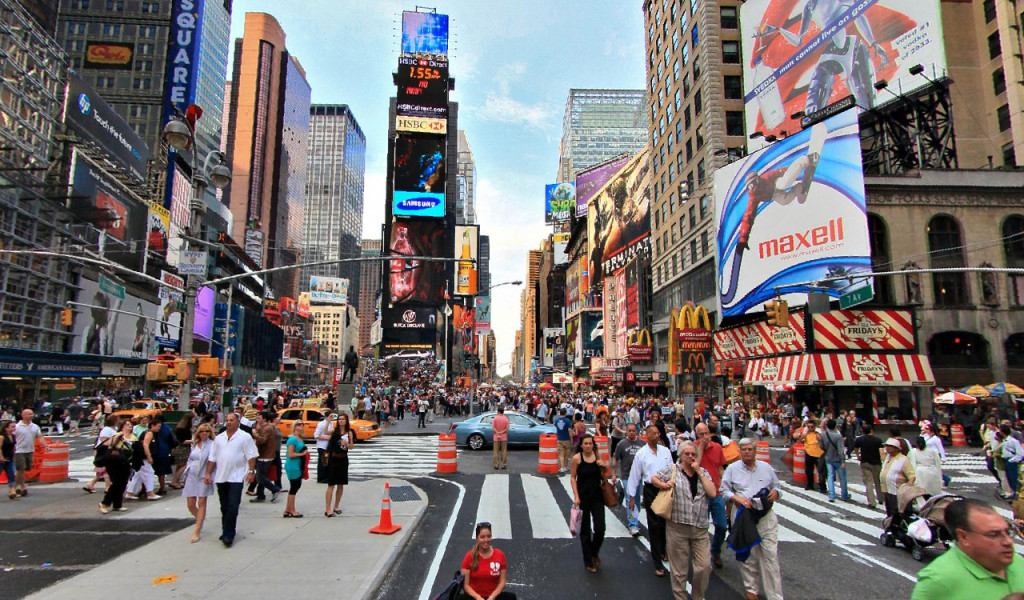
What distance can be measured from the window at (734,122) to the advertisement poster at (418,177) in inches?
2666

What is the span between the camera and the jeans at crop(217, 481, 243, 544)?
7.76 m

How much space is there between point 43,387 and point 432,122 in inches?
3031

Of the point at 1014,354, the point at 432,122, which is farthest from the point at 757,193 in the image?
the point at 432,122

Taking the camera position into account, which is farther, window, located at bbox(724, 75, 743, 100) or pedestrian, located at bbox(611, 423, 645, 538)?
window, located at bbox(724, 75, 743, 100)

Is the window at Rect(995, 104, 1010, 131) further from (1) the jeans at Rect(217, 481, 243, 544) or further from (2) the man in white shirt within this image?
(1) the jeans at Rect(217, 481, 243, 544)

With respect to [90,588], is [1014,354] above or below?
above

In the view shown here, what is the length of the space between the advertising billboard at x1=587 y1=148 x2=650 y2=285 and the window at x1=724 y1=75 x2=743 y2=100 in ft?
66.0

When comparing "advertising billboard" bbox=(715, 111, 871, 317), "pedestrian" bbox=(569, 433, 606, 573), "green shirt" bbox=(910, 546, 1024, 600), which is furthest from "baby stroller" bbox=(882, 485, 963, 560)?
"advertising billboard" bbox=(715, 111, 871, 317)

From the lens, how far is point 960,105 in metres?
39.8

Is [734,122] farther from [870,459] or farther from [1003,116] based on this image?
[870,459]

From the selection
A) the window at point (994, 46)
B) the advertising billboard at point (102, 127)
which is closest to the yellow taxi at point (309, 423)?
the advertising billboard at point (102, 127)

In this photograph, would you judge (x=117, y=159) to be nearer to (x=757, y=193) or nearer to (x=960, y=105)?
(x=757, y=193)

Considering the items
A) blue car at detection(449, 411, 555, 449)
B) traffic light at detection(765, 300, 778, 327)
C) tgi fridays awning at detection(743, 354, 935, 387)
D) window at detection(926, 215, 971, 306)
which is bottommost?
blue car at detection(449, 411, 555, 449)

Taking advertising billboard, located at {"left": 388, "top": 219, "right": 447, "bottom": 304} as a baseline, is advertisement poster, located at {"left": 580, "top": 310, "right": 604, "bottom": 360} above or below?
below
